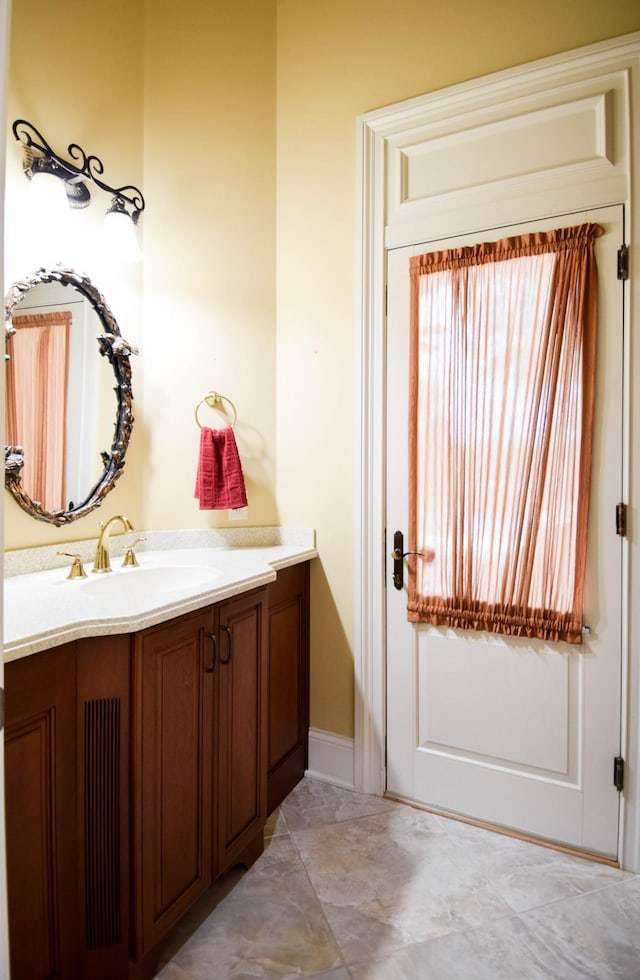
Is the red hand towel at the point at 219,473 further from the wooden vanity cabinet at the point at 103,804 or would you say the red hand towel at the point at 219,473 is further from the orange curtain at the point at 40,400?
the wooden vanity cabinet at the point at 103,804

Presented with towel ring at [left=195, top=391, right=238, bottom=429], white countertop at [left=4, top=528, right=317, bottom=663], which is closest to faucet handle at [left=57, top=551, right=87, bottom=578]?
white countertop at [left=4, top=528, right=317, bottom=663]

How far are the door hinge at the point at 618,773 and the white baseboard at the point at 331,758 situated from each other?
3.13ft

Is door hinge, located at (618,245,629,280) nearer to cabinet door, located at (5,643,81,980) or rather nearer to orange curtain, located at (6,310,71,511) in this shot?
orange curtain, located at (6,310,71,511)

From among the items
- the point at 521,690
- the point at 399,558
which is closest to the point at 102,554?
the point at 399,558

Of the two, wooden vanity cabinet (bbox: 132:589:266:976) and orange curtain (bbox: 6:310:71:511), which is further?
orange curtain (bbox: 6:310:71:511)

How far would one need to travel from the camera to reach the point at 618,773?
1.67 meters

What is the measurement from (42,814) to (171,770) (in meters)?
0.30

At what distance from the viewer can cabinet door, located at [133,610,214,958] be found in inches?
46.9

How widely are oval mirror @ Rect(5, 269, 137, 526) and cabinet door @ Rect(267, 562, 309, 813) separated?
Result: 77cm

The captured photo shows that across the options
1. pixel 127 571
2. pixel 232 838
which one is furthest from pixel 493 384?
pixel 232 838

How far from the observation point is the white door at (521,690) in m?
1.69

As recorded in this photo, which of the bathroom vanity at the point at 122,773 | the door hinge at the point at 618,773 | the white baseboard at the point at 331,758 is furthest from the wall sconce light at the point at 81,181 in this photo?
the door hinge at the point at 618,773

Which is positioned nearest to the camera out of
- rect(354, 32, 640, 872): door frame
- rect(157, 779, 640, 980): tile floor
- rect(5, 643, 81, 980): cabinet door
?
rect(5, 643, 81, 980): cabinet door

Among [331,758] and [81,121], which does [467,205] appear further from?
[331,758]
